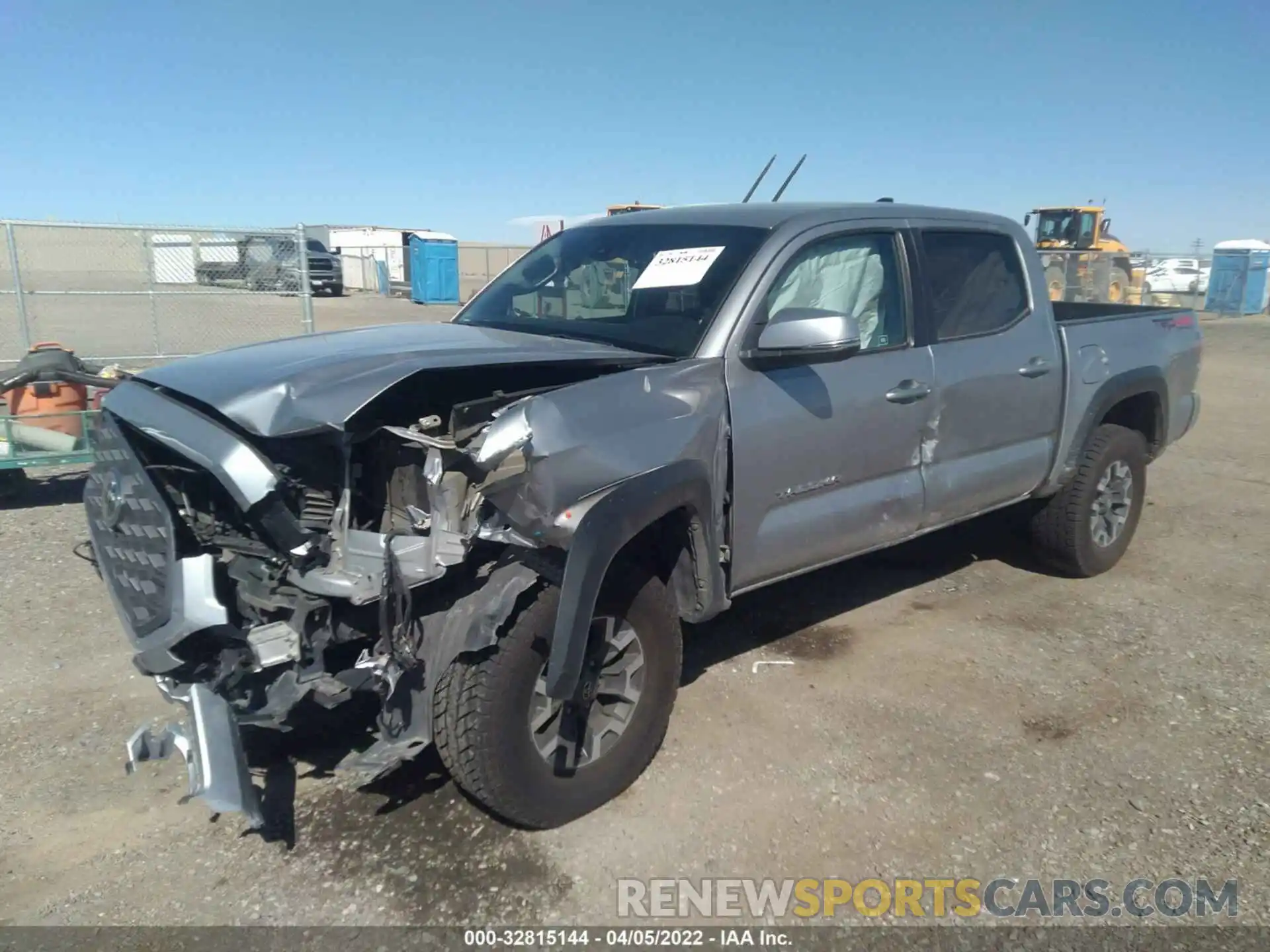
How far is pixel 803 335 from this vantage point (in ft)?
10.6

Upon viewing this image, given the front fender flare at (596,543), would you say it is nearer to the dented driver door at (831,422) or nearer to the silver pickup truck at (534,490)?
the silver pickup truck at (534,490)

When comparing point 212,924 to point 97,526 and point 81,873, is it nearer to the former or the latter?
point 81,873

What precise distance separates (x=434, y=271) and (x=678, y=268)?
88.9 feet

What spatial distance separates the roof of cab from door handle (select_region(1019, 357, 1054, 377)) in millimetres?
748

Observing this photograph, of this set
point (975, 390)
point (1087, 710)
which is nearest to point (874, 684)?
point (1087, 710)

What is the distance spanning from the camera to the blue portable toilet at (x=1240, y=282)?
26250 mm

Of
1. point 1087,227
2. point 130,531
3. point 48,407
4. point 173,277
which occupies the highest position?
point 1087,227

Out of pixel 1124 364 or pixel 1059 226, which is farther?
pixel 1059 226

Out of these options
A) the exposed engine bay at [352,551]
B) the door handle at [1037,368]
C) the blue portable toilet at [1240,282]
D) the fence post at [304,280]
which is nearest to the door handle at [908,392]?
the door handle at [1037,368]

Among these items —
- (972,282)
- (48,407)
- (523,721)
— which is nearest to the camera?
(523,721)

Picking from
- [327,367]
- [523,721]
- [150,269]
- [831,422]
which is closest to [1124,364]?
[831,422]

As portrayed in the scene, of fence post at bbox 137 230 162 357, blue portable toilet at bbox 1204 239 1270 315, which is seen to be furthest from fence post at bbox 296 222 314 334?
blue portable toilet at bbox 1204 239 1270 315

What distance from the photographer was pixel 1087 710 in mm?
3812

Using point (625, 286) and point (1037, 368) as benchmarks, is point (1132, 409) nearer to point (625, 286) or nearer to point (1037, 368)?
Result: point (1037, 368)
